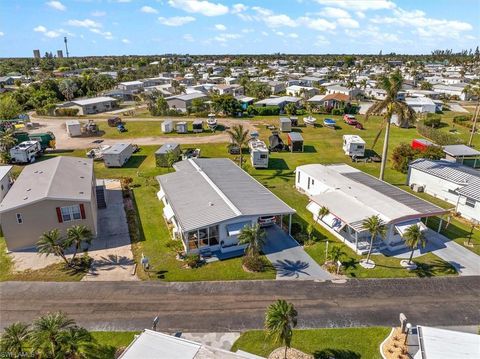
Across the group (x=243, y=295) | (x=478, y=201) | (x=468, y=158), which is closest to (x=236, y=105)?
(x=468, y=158)

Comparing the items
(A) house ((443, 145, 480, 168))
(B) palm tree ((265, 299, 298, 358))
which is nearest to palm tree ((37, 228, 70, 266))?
(B) palm tree ((265, 299, 298, 358))

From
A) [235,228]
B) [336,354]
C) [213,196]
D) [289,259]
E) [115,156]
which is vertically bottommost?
[336,354]

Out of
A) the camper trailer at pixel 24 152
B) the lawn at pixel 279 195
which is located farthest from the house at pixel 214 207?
the camper trailer at pixel 24 152

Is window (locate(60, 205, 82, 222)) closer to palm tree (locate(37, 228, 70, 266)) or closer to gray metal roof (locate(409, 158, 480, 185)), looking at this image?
palm tree (locate(37, 228, 70, 266))

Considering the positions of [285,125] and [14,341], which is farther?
[285,125]

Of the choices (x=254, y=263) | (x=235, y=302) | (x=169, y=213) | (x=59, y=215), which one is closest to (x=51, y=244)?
(x=59, y=215)

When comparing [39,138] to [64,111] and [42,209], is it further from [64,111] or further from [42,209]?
[42,209]
